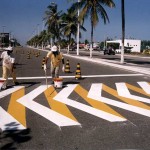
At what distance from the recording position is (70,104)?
9.76 metres

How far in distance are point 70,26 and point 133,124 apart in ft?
180

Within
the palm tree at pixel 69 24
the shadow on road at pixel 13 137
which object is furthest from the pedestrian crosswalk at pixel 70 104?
the palm tree at pixel 69 24

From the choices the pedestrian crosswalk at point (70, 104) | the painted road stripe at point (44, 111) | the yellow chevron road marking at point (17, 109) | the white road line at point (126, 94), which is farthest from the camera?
the white road line at point (126, 94)

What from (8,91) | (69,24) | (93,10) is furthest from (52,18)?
(8,91)

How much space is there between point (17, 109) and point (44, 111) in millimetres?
832

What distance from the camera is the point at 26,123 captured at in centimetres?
749

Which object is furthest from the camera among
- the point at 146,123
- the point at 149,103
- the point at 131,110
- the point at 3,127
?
the point at 149,103

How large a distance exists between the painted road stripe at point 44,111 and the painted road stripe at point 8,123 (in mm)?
823

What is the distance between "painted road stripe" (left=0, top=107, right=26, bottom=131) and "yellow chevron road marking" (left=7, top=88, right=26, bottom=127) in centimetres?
12

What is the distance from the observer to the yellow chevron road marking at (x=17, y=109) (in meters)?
7.94

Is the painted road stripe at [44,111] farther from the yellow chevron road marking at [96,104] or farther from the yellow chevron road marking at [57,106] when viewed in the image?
the yellow chevron road marking at [96,104]

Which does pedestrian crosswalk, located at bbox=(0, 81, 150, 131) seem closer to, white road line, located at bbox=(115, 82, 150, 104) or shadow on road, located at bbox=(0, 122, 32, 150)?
white road line, located at bbox=(115, 82, 150, 104)

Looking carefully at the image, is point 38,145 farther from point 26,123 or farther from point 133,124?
point 133,124

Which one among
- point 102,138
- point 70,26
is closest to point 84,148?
point 102,138
